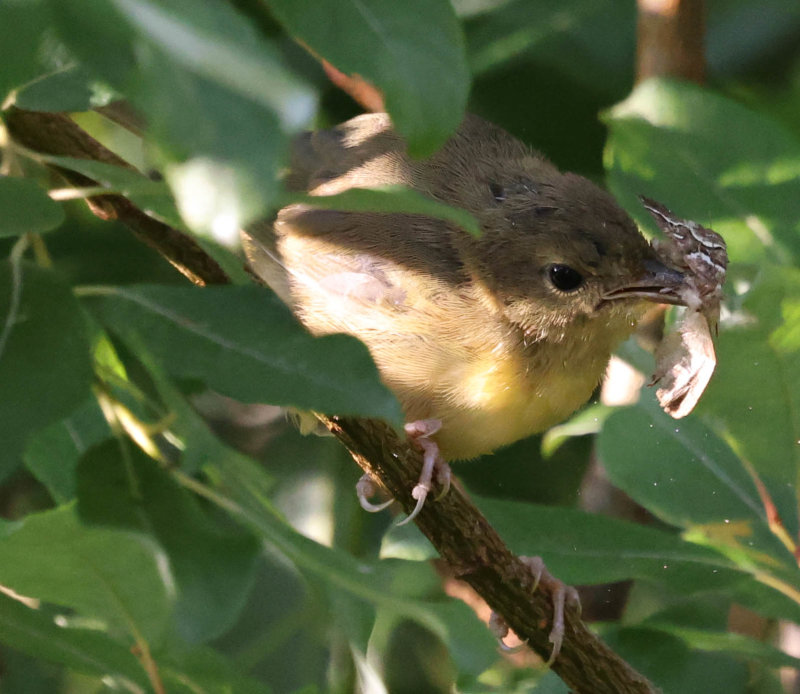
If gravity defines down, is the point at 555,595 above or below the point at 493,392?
below

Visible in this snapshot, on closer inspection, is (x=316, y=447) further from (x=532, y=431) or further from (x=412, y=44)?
(x=412, y=44)

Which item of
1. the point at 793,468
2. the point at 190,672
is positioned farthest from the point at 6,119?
the point at 793,468

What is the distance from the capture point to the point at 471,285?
83.4 inches

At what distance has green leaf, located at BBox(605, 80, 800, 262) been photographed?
2260 mm

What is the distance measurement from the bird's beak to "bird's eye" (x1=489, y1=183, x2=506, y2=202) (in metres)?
0.32

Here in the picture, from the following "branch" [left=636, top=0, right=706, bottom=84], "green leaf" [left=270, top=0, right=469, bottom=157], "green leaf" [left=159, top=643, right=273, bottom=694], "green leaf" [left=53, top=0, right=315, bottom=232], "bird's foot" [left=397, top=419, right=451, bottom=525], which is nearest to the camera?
"green leaf" [left=53, top=0, right=315, bottom=232]

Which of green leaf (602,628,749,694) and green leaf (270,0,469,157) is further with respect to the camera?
green leaf (602,628,749,694)

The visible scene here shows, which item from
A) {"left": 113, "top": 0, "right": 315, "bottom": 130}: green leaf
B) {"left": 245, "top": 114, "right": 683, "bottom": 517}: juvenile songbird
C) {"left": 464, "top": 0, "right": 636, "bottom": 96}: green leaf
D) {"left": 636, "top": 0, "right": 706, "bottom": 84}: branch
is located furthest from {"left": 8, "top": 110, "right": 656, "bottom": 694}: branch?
{"left": 636, "top": 0, "right": 706, "bottom": 84}: branch

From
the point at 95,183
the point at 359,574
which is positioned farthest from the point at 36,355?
the point at 95,183

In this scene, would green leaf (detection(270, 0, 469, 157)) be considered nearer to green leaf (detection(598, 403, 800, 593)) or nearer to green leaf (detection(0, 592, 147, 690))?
green leaf (detection(0, 592, 147, 690))

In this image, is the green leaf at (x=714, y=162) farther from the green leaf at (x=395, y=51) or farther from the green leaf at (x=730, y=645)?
the green leaf at (x=395, y=51)

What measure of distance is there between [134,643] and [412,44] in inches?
30.6

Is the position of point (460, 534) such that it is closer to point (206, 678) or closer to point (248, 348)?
point (206, 678)

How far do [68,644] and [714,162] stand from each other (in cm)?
166
